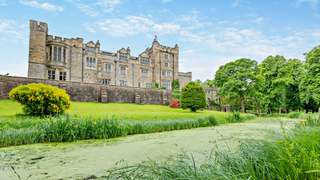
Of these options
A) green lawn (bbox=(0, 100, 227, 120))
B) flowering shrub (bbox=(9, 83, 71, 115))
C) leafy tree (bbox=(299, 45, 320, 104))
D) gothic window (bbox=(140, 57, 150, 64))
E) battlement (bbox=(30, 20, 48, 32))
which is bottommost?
green lawn (bbox=(0, 100, 227, 120))

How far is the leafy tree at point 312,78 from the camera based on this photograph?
2020 cm

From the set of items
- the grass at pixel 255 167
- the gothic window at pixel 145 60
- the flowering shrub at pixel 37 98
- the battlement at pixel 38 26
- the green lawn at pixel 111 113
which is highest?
the battlement at pixel 38 26

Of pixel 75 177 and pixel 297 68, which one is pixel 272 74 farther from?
pixel 75 177

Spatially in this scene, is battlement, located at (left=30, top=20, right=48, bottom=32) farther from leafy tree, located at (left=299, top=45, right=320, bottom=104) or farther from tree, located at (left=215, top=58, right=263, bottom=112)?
leafy tree, located at (left=299, top=45, right=320, bottom=104)

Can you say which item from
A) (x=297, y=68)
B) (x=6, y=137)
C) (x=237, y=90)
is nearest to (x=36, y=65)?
(x=6, y=137)

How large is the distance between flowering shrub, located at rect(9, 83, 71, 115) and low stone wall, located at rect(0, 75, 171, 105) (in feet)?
40.4

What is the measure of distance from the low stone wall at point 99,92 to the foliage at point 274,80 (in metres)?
15.1

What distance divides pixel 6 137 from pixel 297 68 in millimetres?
35059

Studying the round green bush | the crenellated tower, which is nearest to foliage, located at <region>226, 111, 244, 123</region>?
the round green bush

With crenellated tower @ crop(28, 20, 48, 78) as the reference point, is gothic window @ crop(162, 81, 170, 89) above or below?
below

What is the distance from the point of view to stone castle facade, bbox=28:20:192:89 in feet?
77.0

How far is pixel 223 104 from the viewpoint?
1474 inches

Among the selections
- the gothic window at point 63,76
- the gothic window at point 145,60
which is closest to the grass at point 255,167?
the gothic window at point 63,76

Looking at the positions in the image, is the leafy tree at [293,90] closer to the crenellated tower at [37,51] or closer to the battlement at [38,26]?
the crenellated tower at [37,51]
